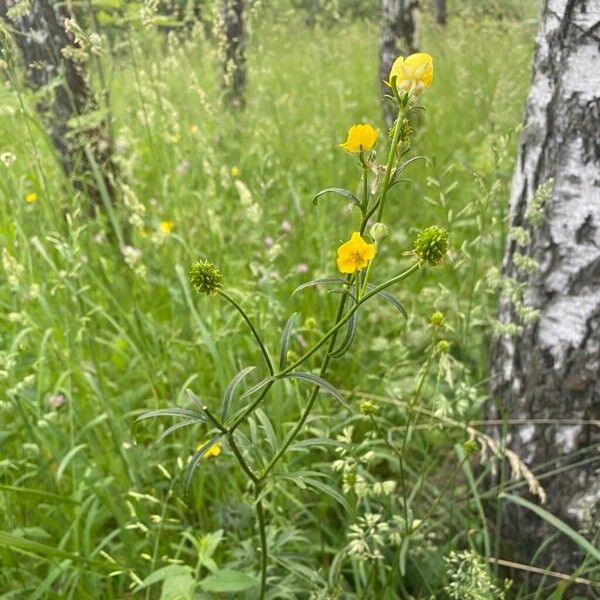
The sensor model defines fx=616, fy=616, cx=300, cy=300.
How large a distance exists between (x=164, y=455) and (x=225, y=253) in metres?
0.73

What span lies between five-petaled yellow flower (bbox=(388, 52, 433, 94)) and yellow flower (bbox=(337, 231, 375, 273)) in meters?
0.18

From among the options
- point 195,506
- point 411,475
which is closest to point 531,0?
point 411,475

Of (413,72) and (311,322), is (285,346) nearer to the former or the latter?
(413,72)

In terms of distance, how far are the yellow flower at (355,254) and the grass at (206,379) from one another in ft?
0.44

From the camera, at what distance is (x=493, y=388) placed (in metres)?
1.54

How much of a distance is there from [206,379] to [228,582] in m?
0.78

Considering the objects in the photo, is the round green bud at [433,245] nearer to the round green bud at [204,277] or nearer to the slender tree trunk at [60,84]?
the round green bud at [204,277]

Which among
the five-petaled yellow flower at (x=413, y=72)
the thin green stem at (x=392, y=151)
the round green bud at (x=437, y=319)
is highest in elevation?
the five-petaled yellow flower at (x=413, y=72)

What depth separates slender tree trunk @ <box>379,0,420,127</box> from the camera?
138 inches

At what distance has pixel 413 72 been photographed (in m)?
0.70

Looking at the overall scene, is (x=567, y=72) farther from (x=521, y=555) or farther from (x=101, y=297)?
(x=101, y=297)

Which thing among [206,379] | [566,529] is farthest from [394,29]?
[566,529]

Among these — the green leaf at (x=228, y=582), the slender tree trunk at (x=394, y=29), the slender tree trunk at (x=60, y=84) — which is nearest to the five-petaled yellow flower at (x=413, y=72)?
the green leaf at (x=228, y=582)

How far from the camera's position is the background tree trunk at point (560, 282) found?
3.94 feet
